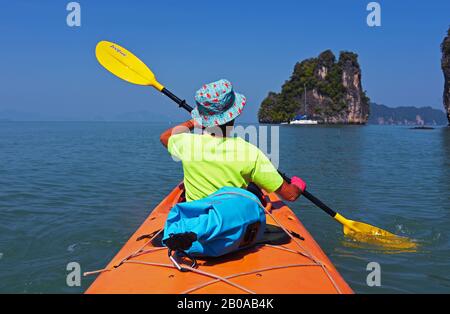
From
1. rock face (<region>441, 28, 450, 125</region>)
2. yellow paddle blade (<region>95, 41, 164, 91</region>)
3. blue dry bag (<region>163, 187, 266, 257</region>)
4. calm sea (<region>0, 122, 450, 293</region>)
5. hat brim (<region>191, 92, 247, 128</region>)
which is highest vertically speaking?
rock face (<region>441, 28, 450, 125</region>)

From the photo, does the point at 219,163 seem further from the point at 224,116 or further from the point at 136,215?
the point at 136,215

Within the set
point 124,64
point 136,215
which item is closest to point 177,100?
point 124,64

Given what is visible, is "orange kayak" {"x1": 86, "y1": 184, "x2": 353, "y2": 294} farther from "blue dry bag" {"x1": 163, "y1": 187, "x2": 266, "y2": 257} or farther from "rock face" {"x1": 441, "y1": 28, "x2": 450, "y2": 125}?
"rock face" {"x1": 441, "y1": 28, "x2": 450, "y2": 125}

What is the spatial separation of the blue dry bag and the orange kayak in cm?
16

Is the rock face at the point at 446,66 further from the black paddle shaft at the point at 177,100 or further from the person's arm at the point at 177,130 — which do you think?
the person's arm at the point at 177,130

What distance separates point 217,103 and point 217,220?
875 mm

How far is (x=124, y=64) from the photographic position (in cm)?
672

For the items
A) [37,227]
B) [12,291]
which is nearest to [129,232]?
[37,227]

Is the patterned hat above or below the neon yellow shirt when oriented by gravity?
above

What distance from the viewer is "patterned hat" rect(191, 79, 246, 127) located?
10.3ft

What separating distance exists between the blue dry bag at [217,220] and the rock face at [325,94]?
397 ft

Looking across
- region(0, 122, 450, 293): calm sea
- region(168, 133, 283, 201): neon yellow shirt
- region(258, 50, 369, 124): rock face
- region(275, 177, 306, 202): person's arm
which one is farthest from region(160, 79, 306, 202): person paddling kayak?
region(258, 50, 369, 124): rock face
